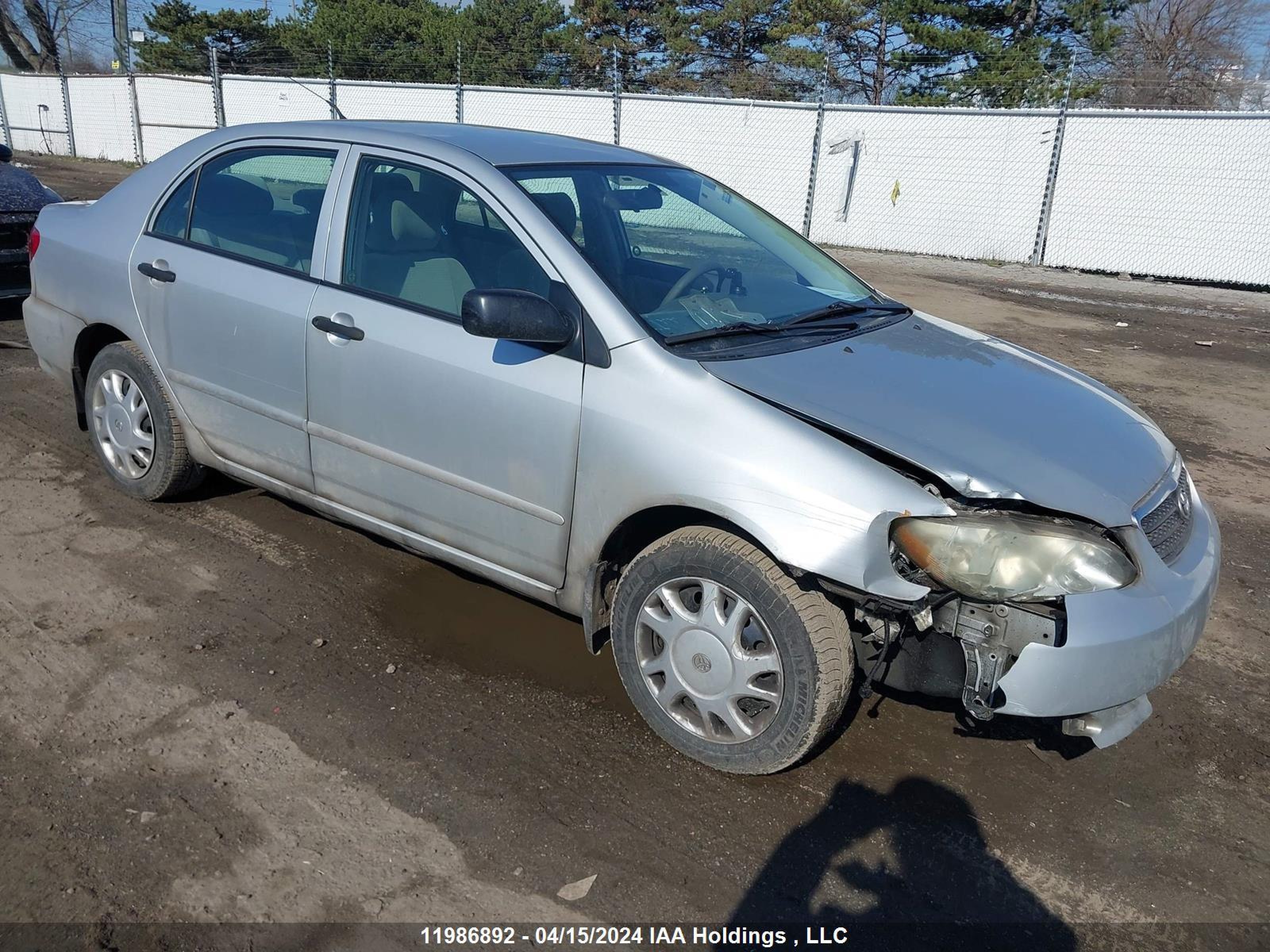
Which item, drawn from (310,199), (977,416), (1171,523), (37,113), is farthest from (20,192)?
(37,113)

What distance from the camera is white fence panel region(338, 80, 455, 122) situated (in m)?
19.5

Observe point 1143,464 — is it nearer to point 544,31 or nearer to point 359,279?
point 359,279

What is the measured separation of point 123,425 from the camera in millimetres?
4555

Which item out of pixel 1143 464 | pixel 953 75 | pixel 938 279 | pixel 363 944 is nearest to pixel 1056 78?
pixel 953 75

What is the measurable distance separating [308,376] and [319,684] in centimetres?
111

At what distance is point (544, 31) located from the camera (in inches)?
1257

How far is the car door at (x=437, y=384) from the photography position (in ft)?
10.2

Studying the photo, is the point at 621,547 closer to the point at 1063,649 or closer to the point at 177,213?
the point at 1063,649

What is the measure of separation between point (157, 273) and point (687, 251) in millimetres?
2228

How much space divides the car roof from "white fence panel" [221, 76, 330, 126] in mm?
18223

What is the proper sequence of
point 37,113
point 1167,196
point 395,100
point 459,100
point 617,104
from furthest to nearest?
1. point 37,113
2. point 395,100
3. point 459,100
4. point 617,104
5. point 1167,196

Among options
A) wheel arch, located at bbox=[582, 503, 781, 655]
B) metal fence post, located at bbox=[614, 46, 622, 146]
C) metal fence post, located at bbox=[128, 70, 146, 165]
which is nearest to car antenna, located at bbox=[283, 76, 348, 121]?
wheel arch, located at bbox=[582, 503, 781, 655]

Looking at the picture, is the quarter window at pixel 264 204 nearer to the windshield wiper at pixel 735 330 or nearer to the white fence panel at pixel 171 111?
the windshield wiper at pixel 735 330

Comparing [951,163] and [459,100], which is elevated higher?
[459,100]
